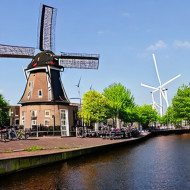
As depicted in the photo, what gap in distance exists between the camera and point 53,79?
37.1 m

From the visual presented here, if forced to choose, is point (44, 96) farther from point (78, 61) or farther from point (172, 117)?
point (172, 117)

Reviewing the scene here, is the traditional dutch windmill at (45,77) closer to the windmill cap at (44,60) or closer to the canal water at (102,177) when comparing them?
the windmill cap at (44,60)

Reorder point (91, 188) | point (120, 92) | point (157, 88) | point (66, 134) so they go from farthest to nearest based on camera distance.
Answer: point (157, 88) → point (120, 92) → point (66, 134) → point (91, 188)

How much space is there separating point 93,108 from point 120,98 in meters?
13.7

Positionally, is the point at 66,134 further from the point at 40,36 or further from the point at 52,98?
the point at 40,36

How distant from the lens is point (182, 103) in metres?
66.9

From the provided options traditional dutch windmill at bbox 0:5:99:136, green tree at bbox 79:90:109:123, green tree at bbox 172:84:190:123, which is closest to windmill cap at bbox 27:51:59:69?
traditional dutch windmill at bbox 0:5:99:136

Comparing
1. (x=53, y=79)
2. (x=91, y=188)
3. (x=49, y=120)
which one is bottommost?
(x=91, y=188)

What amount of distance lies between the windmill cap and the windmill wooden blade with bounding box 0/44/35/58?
45.0 inches

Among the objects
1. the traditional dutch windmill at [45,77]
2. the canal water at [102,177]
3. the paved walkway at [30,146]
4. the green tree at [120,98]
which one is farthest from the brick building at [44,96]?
the canal water at [102,177]

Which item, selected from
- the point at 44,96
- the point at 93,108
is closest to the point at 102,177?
the point at 44,96

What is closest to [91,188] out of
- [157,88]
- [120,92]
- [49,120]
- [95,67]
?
[49,120]

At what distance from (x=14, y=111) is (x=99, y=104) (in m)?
43.1

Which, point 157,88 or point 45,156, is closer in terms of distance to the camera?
point 45,156
